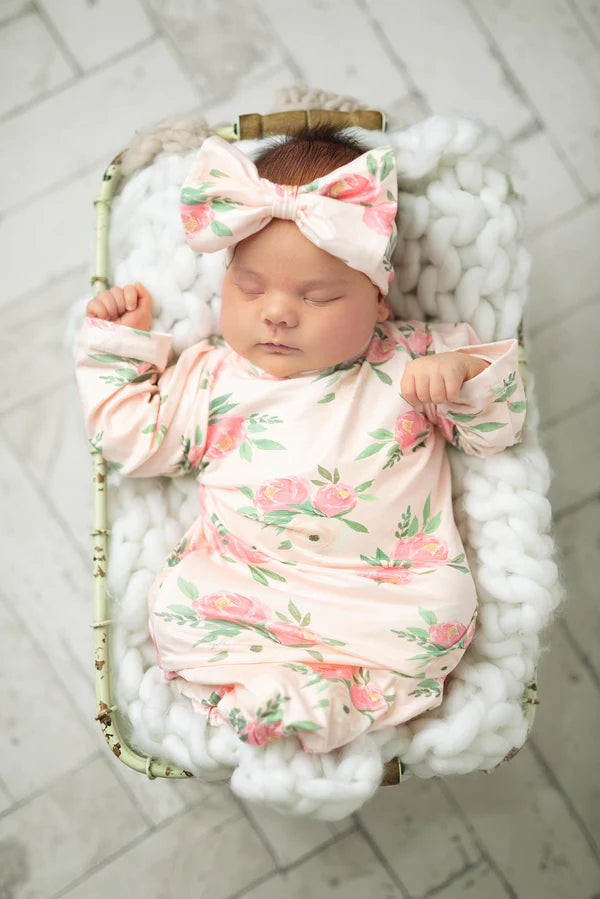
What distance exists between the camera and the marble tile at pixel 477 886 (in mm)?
1305

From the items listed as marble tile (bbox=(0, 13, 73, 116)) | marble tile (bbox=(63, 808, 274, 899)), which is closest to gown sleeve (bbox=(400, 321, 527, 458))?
marble tile (bbox=(63, 808, 274, 899))

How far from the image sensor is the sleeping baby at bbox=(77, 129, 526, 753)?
0.98m

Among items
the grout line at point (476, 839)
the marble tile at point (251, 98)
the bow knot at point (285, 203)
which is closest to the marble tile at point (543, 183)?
the marble tile at point (251, 98)

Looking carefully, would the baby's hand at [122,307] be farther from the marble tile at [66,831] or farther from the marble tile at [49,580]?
the marble tile at [66,831]

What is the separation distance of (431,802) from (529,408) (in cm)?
70

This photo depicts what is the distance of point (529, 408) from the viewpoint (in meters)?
1.11

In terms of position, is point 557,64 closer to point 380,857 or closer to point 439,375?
point 439,375

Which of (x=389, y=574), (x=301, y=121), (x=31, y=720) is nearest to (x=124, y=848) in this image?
(x=31, y=720)

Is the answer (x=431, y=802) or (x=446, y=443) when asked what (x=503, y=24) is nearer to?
(x=446, y=443)

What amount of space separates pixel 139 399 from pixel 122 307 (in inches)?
5.5

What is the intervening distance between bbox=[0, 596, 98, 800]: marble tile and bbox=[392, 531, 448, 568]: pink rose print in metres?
0.67

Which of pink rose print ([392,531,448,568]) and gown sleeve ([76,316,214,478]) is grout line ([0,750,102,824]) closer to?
gown sleeve ([76,316,214,478])

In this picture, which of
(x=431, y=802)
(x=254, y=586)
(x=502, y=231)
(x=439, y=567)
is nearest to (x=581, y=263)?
(x=502, y=231)

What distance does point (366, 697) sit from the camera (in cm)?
100
